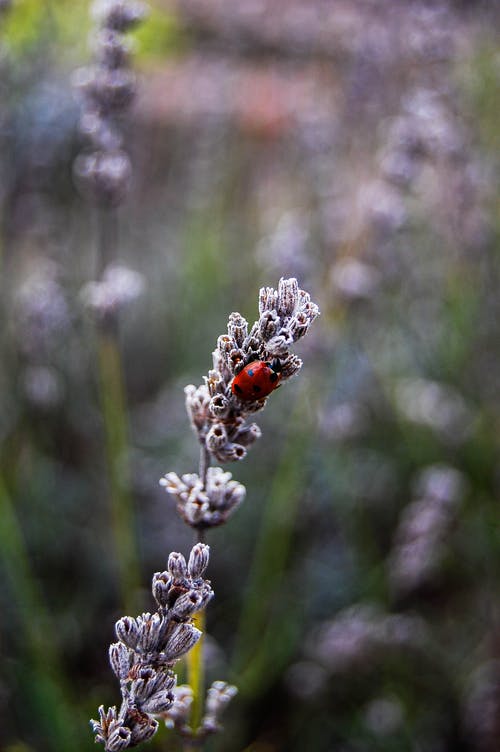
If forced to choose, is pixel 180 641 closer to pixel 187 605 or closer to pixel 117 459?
pixel 187 605

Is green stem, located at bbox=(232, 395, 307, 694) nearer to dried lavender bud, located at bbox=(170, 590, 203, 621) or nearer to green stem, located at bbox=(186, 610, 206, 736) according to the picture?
green stem, located at bbox=(186, 610, 206, 736)

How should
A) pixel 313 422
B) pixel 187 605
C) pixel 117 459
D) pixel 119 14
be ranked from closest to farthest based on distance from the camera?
pixel 187 605 < pixel 119 14 < pixel 117 459 < pixel 313 422

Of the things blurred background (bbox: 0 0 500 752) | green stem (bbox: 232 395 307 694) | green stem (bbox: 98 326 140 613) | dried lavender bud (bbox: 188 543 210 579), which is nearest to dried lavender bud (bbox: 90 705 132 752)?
dried lavender bud (bbox: 188 543 210 579)

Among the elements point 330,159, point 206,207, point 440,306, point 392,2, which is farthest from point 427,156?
point 206,207

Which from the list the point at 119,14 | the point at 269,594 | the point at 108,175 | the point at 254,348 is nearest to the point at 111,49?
the point at 119,14

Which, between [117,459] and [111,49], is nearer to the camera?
[111,49]

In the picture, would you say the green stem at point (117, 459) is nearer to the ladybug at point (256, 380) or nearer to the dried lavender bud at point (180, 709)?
the dried lavender bud at point (180, 709)
